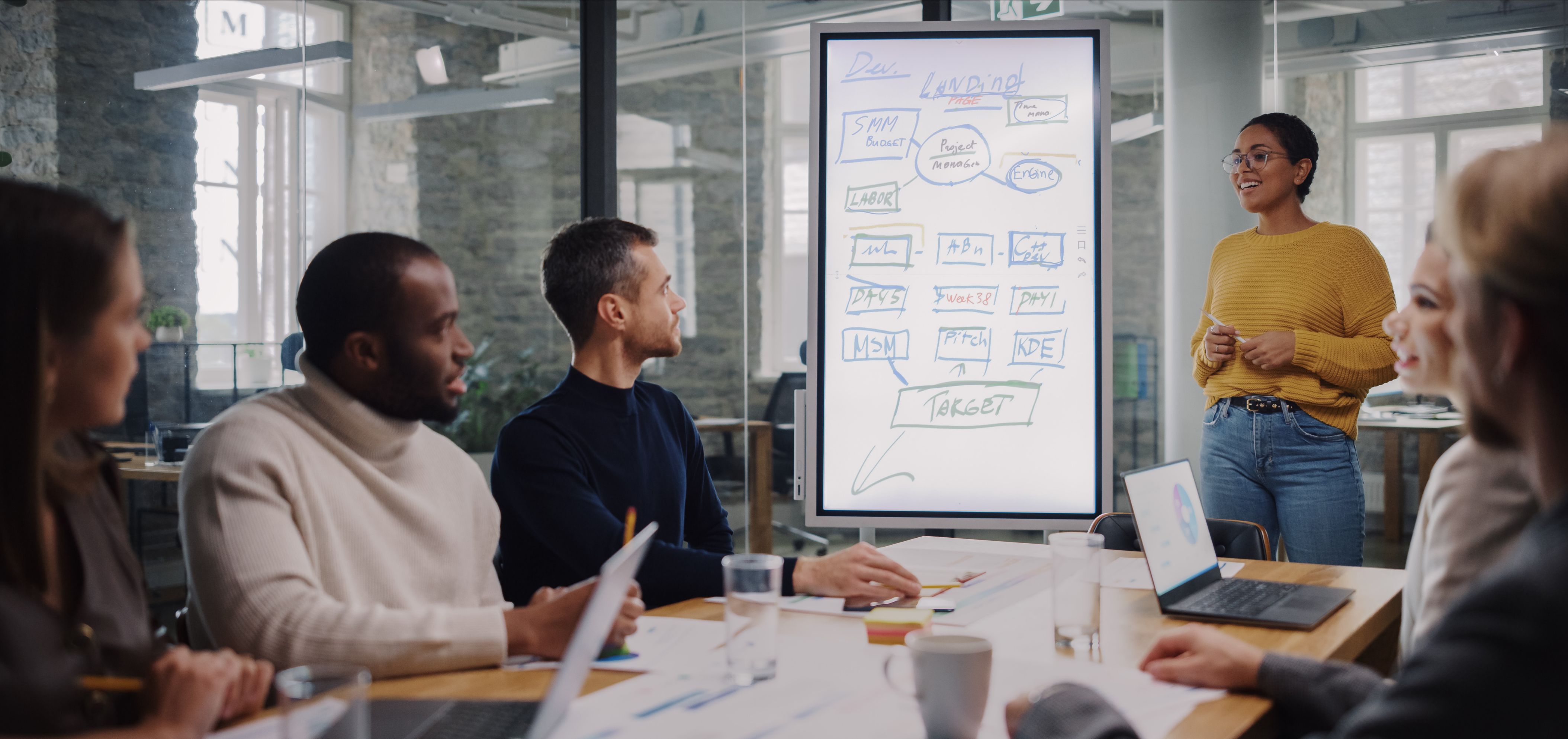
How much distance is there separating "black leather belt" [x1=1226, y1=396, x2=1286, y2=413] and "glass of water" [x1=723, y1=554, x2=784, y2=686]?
1914 millimetres

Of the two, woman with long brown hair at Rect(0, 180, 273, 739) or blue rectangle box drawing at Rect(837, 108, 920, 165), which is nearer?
woman with long brown hair at Rect(0, 180, 273, 739)

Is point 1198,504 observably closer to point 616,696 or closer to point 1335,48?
point 616,696

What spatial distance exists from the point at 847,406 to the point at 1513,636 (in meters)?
1.87

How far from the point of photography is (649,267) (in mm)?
2152

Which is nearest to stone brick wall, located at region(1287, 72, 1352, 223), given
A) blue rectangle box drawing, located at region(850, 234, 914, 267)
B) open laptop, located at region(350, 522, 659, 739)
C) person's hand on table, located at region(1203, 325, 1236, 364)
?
person's hand on table, located at region(1203, 325, 1236, 364)

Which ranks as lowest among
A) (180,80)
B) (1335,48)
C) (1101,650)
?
(1101,650)

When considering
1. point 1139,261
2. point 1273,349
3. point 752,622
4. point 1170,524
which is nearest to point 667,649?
point 752,622

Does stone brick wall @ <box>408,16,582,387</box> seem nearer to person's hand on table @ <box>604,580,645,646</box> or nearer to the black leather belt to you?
the black leather belt

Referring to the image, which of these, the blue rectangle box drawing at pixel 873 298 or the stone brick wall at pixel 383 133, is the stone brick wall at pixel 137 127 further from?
the blue rectangle box drawing at pixel 873 298

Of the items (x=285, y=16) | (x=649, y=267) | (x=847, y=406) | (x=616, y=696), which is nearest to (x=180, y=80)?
(x=285, y=16)

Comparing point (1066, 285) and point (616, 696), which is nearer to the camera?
Answer: point (616, 696)

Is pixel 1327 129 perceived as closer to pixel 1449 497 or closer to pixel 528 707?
pixel 1449 497

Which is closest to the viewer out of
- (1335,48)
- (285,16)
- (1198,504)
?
(1198,504)

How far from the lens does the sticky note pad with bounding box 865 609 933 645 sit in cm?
141
